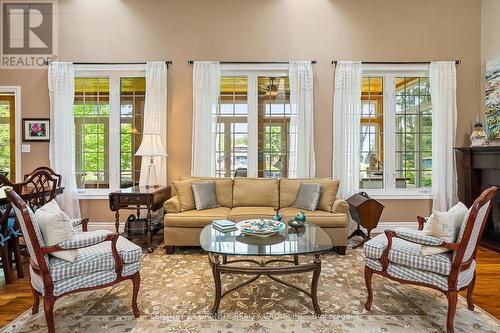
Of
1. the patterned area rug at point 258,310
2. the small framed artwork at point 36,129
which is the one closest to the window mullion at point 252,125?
the patterned area rug at point 258,310

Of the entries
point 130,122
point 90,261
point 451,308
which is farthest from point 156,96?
point 451,308

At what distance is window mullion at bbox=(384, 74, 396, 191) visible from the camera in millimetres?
4980

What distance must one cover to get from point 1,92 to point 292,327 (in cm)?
551

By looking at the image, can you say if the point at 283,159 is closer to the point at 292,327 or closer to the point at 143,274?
the point at 143,274

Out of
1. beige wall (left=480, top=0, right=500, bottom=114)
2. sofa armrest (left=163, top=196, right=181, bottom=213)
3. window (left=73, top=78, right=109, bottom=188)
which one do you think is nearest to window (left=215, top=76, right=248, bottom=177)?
sofa armrest (left=163, top=196, right=181, bottom=213)

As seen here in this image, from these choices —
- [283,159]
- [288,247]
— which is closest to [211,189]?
[283,159]

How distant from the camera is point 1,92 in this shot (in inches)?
194

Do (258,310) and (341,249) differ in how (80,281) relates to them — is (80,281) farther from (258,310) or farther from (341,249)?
(341,249)

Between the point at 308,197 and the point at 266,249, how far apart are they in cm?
183

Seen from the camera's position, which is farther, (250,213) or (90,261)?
(250,213)

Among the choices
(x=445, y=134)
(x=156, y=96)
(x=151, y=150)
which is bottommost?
(x=151, y=150)

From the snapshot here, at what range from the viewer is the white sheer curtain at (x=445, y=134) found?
15.6ft

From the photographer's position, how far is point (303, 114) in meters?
4.80

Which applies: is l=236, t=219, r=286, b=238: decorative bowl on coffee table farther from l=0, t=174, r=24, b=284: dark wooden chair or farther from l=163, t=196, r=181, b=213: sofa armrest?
l=0, t=174, r=24, b=284: dark wooden chair
